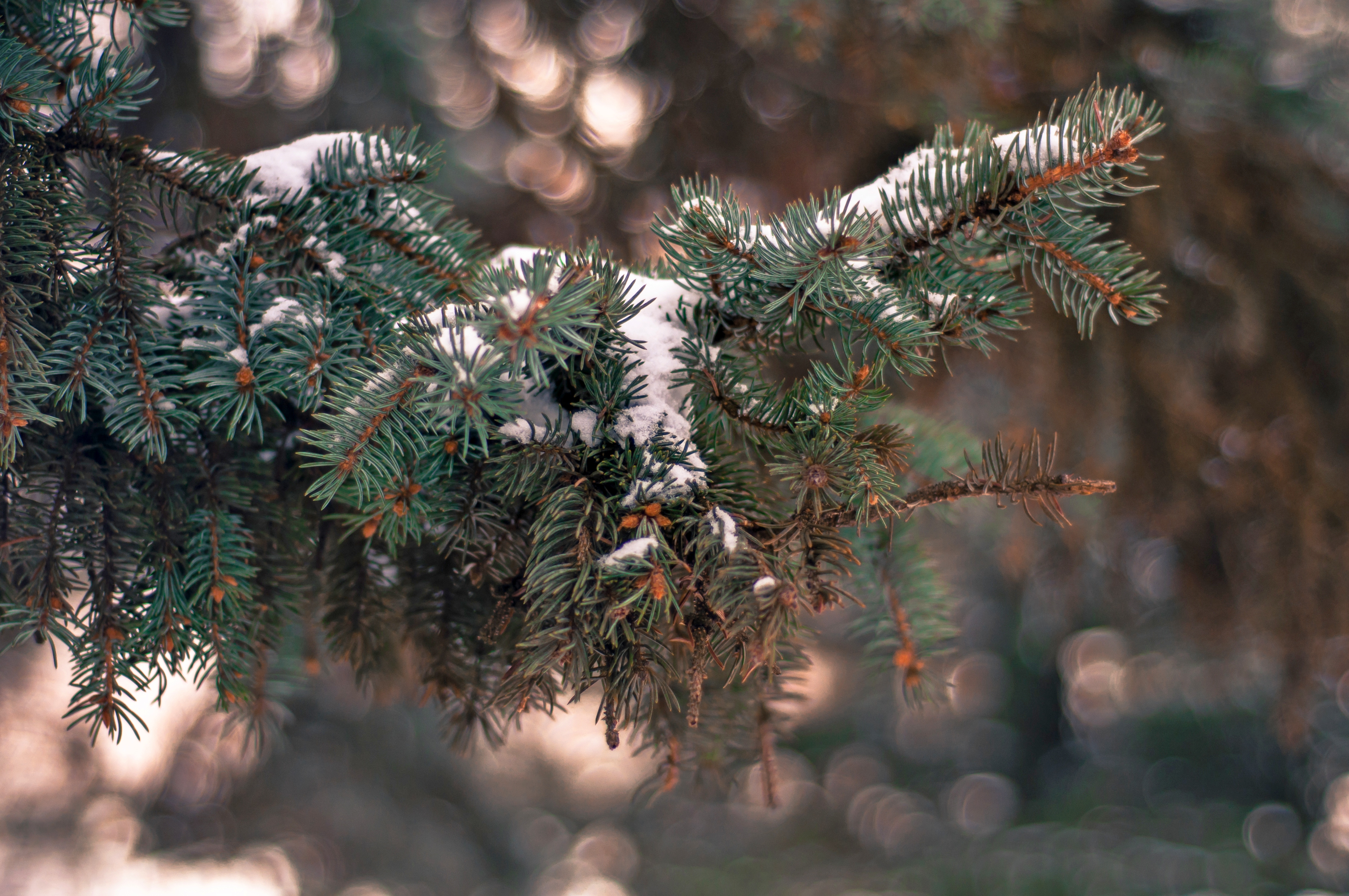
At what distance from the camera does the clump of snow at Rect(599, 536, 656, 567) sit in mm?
359

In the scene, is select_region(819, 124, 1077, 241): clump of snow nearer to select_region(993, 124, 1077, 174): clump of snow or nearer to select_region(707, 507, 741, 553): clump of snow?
select_region(993, 124, 1077, 174): clump of snow

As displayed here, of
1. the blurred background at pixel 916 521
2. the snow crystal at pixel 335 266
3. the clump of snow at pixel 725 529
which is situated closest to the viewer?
the clump of snow at pixel 725 529

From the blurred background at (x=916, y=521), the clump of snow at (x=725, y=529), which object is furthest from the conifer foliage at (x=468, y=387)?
the blurred background at (x=916, y=521)

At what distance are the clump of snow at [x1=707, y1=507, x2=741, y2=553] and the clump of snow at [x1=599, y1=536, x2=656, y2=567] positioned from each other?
33mm

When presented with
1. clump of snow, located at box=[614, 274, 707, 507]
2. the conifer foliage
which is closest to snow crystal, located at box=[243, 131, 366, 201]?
the conifer foliage

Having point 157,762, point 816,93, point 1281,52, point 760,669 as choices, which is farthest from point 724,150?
point 157,762

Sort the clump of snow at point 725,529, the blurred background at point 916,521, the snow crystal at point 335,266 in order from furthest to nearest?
the blurred background at point 916,521, the snow crystal at point 335,266, the clump of snow at point 725,529

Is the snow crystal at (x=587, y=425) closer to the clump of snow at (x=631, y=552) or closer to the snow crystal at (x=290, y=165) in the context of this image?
the clump of snow at (x=631, y=552)

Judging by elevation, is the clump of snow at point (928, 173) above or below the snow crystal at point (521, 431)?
above

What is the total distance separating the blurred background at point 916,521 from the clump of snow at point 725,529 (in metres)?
0.20

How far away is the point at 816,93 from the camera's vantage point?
120 centimetres

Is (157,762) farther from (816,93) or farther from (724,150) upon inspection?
(816,93)

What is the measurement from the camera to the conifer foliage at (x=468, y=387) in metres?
0.36

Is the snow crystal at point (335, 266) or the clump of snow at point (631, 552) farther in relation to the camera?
the snow crystal at point (335, 266)
